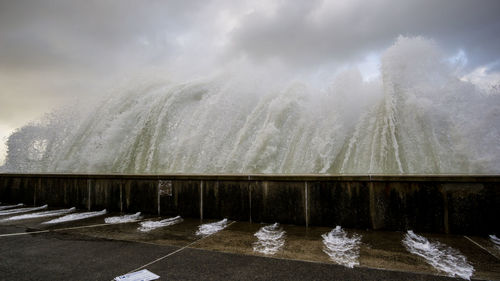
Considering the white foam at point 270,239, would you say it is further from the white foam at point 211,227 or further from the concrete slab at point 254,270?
the white foam at point 211,227

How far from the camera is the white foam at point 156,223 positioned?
164 inches

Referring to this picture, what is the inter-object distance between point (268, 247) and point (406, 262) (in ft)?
4.82

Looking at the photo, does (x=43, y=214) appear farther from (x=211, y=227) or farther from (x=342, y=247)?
(x=342, y=247)

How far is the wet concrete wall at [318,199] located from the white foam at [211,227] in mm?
312

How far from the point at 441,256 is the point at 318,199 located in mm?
1707

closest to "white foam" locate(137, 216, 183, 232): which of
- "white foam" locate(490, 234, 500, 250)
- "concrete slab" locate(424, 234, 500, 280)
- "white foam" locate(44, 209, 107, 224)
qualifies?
"white foam" locate(44, 209, 107, 224)

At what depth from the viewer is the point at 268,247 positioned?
10.2 ft

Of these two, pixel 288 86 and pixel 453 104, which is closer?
pixel 453 104

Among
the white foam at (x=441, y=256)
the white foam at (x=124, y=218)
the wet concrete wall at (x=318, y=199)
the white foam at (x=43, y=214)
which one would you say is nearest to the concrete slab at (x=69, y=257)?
the white foam at (x=124, y=218)

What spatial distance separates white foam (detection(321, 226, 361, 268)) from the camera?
2650 millimetres

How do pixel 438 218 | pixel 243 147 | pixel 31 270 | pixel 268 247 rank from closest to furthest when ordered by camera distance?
1. pixel 31 270
2. pixel 268 247
3. pixel 438 218
4. pixel 243 147

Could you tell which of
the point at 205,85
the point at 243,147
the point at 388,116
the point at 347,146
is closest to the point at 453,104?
the point at 388,116

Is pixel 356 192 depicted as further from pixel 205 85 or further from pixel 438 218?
pixel 205 85

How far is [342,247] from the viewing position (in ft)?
10.1
